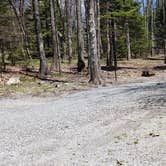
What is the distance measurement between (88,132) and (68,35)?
24.9 meters

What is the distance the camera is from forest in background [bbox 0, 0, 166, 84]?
21453 mm

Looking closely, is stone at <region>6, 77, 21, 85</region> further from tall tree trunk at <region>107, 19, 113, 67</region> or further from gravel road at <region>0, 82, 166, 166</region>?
tall tree trunk at <region>107, 19, 113, 67</region>

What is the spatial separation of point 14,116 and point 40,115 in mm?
792

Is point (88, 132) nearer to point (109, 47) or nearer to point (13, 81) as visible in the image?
point (13, 81)

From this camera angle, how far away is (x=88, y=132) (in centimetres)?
828

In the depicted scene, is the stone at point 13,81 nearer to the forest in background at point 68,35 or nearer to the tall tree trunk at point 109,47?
the forest in background at point 68,35

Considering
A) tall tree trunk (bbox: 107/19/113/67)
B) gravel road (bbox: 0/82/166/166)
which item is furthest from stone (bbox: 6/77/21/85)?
tall tree trunk (bbox: 107/19/113/67)

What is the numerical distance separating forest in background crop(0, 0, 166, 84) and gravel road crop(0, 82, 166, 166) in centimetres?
680

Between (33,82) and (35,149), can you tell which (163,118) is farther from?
(33,82)

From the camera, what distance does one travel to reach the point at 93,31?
18.4 metres

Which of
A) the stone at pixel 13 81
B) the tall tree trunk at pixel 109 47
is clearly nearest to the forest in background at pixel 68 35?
the tall tree trunk at pixel 109 47

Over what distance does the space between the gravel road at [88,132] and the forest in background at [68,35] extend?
6.80m

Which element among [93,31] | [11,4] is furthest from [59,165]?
[11,4]

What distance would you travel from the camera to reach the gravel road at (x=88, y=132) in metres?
6.51
